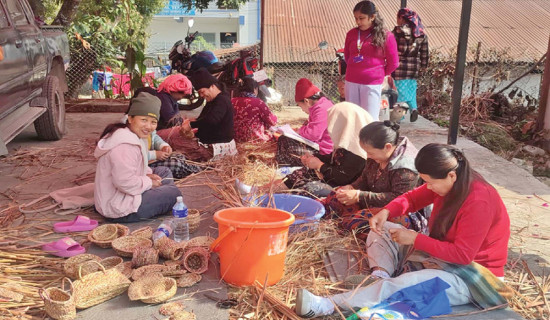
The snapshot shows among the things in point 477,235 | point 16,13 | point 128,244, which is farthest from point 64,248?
point 16,13

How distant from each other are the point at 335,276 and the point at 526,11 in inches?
577

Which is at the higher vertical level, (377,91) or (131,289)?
(377,91)

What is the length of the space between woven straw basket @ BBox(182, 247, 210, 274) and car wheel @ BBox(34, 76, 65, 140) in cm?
451

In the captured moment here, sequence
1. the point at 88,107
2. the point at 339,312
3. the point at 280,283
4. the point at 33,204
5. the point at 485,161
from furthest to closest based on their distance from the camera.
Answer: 1. the point at 88,107
2. the point at 485,161
3. the point at 33,204
4. the point at 280,283
5. the point at 339,312

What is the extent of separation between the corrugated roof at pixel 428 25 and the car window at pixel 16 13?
19.4 feet

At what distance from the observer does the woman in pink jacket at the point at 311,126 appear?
17.8 ft

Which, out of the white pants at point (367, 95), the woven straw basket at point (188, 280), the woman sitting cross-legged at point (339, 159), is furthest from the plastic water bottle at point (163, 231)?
the white pants at point (367, 95)

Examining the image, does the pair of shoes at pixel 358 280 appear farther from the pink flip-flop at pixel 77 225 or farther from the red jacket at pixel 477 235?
the pink flip-flop at pixel 77 225

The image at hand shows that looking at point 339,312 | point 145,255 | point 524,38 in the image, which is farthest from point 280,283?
point 524,38

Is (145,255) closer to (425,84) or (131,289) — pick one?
(131,289)

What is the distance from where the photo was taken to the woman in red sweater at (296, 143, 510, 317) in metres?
2.82

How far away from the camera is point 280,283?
129 inches

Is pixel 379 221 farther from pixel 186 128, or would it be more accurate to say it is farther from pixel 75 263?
pixel 186 128

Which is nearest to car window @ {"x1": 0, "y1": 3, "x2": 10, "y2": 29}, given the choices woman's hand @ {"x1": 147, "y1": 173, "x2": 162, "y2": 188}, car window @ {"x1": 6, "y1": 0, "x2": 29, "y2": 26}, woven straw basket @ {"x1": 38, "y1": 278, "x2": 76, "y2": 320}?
car window @ {"x1": 6, "y1": 0, "x2": 29, "y2": 26}
